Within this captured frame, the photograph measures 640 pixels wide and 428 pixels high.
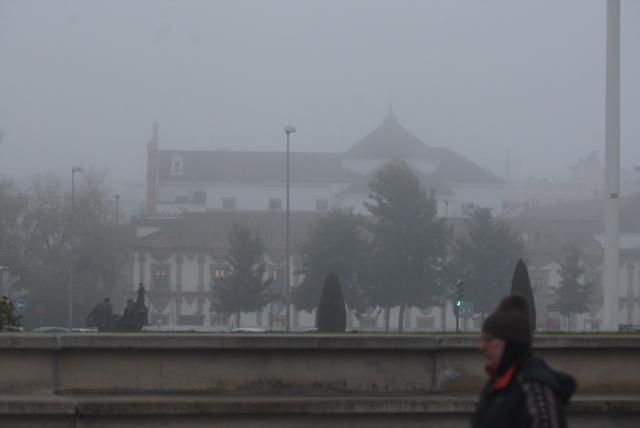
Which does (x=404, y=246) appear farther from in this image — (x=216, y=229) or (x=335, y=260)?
(x=216, y=229)

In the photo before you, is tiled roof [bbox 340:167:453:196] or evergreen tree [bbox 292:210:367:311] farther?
tiled roof [bbox 340:167:453:196]

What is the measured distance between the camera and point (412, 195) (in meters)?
79.0

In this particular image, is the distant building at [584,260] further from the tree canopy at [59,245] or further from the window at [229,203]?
the window at [229,203]

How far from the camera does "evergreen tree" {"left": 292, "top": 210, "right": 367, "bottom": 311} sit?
251ft

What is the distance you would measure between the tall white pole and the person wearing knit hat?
32.1 metres

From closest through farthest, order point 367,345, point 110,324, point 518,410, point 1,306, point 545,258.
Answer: point 518,410 → point 367,345 → point 1,306 → point 110,324 → point 545,258

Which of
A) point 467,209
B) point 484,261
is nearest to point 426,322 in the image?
point 484,261

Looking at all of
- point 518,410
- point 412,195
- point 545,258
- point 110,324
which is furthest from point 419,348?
point 545,258

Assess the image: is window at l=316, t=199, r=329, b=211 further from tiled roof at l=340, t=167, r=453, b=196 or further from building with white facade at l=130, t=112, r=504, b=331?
tiled roof at l=340, t=167, r=453, b=196

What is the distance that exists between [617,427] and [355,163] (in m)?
135

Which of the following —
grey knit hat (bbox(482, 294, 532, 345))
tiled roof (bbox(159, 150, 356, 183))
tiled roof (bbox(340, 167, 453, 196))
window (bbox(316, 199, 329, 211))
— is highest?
tiled roof (bbox(159, 150, 356, 183))

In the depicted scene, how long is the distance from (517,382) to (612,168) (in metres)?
32.6

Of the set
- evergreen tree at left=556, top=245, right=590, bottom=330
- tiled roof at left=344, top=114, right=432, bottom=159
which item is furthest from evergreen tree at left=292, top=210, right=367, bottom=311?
tiled roof at left=344, top=114, right=432, bottom=159

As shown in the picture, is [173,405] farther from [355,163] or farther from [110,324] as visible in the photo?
[355,163]
